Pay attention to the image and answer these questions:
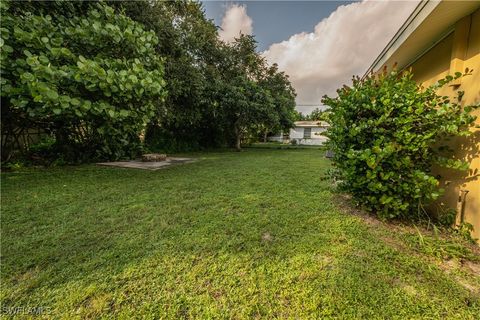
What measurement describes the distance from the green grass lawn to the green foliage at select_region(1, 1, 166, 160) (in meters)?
1.67

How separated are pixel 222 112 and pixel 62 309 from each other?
38.6 feet

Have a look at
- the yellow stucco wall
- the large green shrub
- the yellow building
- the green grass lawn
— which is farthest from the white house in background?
the green grass lawn

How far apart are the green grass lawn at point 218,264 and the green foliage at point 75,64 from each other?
1670mm

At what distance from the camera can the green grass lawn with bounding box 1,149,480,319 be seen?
1314mm

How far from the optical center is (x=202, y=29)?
10625 mm

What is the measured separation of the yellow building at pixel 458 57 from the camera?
6.62 ft

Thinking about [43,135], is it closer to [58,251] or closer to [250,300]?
[58,251]

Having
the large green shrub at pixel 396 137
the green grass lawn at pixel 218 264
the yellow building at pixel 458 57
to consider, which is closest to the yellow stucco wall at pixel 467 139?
the yellow building at pixel 458 57

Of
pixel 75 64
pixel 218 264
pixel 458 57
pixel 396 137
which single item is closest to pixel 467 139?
pixel 396 137

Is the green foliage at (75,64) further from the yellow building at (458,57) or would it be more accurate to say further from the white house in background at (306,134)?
the white house in background at (306,134)

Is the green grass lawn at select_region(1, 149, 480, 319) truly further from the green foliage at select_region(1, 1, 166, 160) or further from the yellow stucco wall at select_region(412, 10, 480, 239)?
the green foliage at select_region(1, 1, 166, 160)

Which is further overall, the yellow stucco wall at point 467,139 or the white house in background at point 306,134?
the white house in background at point 306,134

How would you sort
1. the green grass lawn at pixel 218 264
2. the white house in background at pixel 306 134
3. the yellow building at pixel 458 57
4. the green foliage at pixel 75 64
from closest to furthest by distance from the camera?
the green grass lawn at pixel 218 264 → the yellow building at pixel 458 57 → the green foliage at pixel 75 64 → the white house in background at pixel 306 134

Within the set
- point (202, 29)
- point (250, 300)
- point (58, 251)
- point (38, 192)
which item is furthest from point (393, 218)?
point (202, 29)
